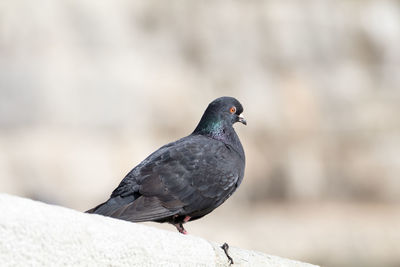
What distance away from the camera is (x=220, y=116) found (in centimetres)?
776

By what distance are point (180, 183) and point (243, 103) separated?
36.3 feet

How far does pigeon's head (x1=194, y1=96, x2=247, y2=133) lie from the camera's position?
304 inches

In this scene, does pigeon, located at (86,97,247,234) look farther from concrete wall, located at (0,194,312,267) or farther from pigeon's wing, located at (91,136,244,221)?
concrete wall, located at (0,194,312,267)

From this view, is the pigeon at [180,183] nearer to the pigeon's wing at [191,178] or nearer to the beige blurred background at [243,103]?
the pigeon's wing at [191,178]

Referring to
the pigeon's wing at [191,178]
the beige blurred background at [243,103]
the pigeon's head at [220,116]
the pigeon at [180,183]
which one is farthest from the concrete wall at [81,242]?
the beige blurred background at [243,103]

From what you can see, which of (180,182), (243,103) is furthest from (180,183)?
(243,103)

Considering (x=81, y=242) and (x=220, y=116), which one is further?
(x=220, y=116)

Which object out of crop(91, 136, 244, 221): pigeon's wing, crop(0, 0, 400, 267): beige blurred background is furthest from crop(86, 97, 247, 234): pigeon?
crop(0, 0, 400, 267): beige blurred background

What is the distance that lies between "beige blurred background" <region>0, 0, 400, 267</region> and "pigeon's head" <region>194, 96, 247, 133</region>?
9140 mm

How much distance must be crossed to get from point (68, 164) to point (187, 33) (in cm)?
435

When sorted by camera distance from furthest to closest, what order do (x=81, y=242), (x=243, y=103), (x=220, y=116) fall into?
1. (x=243, y=103)
2. (x=220, y=116)
3. (x=81, y=242)

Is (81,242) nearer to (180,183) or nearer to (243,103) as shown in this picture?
(180,183)

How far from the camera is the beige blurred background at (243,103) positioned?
16.9 meters

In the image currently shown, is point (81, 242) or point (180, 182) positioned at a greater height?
point (180, 182)
